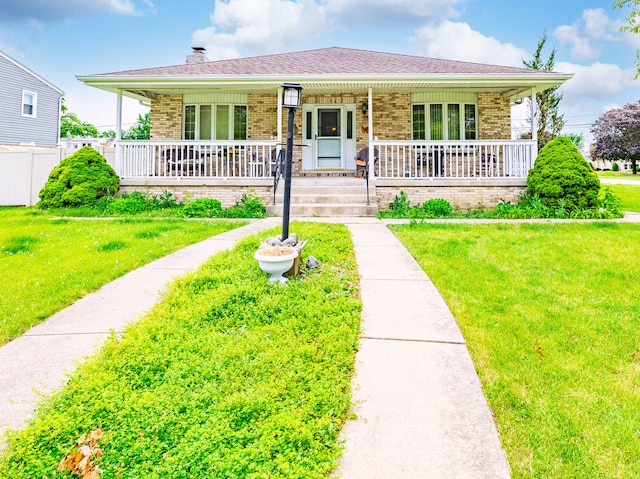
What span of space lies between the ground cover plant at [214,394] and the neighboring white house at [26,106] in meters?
24.0

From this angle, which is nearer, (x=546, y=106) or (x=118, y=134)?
(x=118, y=134)

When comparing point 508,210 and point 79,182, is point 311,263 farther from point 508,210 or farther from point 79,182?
point 79,182

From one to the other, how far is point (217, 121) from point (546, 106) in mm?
13451

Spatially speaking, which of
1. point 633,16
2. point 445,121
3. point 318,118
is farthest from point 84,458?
point 445,121

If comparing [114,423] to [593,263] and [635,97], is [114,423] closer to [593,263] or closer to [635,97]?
[593,263]

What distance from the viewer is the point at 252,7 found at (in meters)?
21.2

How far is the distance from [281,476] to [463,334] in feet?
6.56

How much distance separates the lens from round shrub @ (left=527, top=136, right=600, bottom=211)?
30.3 ft

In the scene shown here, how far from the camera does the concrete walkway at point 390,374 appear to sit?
187 cm

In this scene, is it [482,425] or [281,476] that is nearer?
[281,476]

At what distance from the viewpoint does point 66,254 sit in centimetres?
560

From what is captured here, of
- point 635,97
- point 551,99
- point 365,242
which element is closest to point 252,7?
point 551,99

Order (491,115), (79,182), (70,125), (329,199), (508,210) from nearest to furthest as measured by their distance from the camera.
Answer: (508,210), (329,199), (79,182), (491,115), (70,125)

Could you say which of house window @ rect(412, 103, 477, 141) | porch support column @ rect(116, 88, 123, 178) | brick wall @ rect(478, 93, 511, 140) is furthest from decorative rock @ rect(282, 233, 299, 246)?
brick wall @ rect(478, 93, 511, 140)
